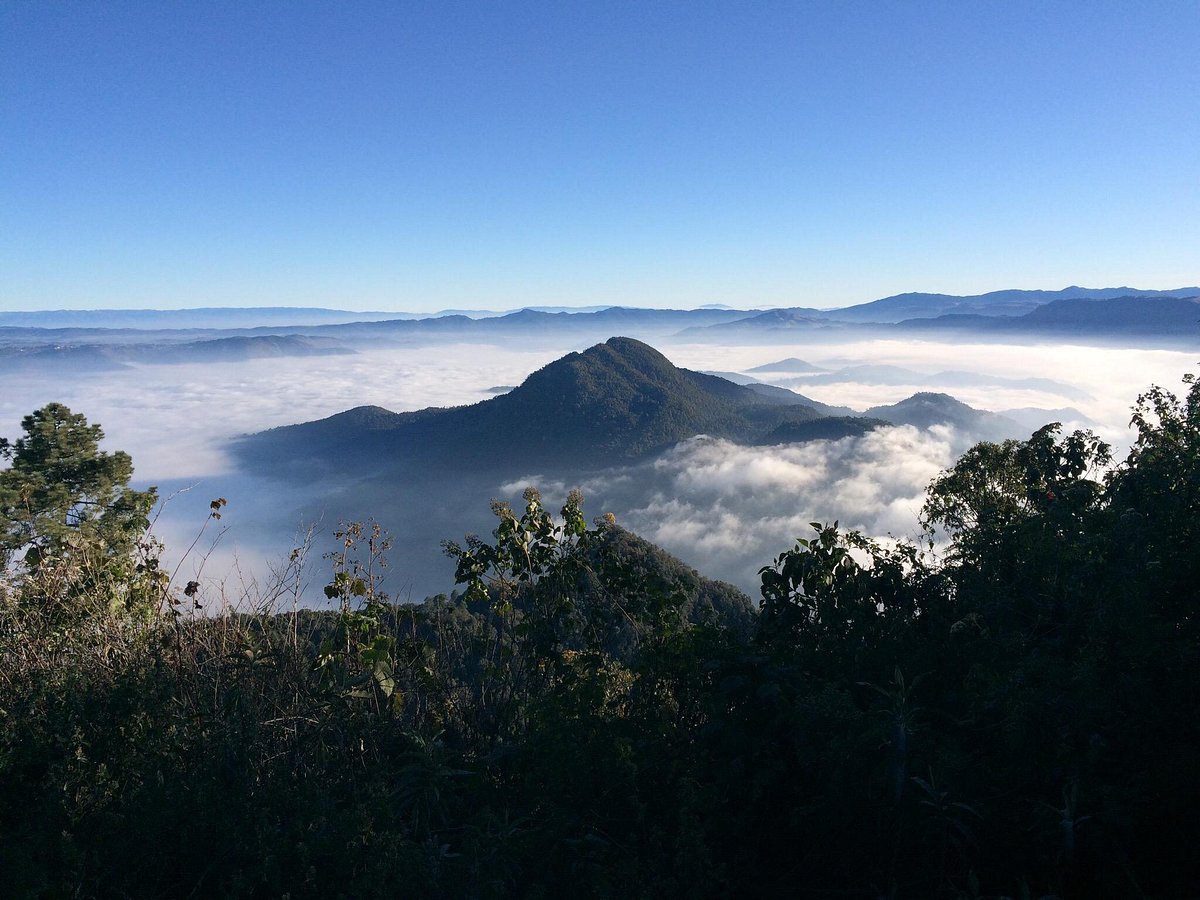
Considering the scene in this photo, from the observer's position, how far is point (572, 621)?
449cm

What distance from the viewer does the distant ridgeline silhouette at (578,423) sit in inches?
6560

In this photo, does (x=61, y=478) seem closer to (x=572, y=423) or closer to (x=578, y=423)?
(x=572, y=423)

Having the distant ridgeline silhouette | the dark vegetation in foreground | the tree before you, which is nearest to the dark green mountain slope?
the distant ridgeline silhouette

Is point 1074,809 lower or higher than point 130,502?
higher

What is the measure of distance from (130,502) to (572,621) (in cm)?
2343

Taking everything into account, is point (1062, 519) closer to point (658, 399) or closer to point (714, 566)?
point (714, 566)

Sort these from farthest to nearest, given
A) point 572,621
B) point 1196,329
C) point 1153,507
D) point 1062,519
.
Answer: point 1196,329, point 572,621, point 1062,519, point 1153,507

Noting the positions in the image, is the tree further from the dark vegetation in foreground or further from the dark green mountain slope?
the dark green mountain slope

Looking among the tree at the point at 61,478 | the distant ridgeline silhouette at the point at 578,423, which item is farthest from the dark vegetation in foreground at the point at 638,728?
the distant ridgeline silhouette at the point at 578,423

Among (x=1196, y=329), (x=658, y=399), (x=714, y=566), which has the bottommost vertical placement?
(x=714, y=566)

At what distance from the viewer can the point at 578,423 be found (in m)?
172

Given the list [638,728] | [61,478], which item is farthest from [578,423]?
[638,728]

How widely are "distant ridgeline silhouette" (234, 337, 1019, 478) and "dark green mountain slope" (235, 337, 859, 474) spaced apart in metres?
0.27

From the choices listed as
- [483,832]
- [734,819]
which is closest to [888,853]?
[734,819]
